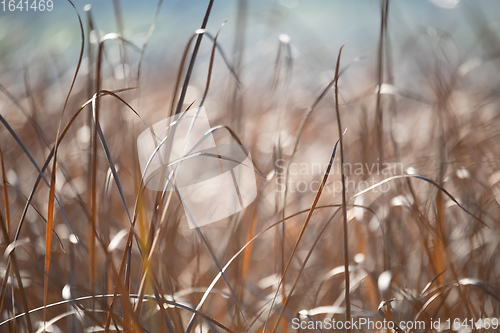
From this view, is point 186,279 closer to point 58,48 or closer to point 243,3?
point 243,3

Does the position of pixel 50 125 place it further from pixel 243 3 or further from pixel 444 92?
pixel 444 92

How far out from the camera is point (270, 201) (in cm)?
111

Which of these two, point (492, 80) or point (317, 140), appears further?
point (317, 140)

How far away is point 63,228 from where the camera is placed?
871 mm

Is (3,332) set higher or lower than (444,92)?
lower

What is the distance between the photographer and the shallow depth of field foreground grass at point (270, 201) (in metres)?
0.45

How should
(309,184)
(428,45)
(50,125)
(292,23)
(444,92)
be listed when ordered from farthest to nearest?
(50,125) < (309,184) < (428,45) < (292,23) < (444,92)

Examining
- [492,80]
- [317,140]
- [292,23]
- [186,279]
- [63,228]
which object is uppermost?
[292,23]

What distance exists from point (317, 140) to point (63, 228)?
2.95ft

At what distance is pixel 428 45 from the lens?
1.03 metres

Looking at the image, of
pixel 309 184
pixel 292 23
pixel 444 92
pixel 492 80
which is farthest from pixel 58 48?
pixel 492 80

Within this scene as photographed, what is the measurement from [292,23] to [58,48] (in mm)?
687

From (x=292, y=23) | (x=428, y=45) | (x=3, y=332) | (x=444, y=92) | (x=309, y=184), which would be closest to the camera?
(x=3, y=332)

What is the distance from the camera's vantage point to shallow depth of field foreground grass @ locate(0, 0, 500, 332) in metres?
0.45
